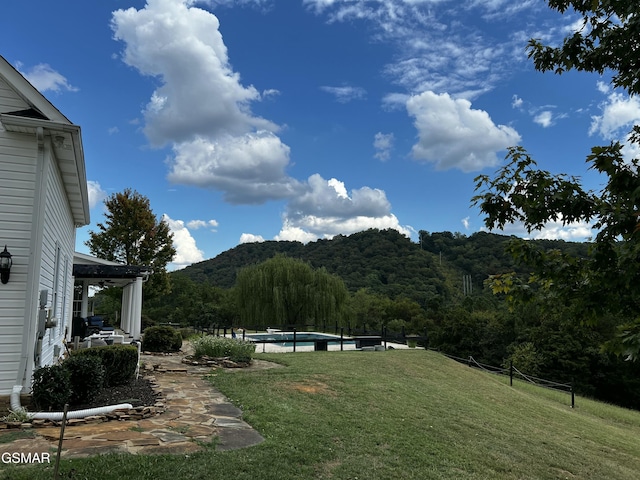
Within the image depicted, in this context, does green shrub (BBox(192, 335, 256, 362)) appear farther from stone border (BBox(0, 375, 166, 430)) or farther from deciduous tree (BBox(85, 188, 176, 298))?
deciduous tree (BBox(85, 188, 176, 298))

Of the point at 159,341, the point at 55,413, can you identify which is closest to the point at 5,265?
the point at 55,413

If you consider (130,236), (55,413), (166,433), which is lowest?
(166,433)

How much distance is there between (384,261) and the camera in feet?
186

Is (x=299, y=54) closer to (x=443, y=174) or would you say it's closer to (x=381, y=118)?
(x=381, y=118)

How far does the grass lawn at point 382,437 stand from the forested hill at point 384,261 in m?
39.5

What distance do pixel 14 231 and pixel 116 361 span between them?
2.83m

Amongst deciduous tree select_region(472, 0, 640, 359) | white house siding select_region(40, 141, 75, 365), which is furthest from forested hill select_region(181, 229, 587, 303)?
deciduous tree select_region(472, 0, 640, 359)

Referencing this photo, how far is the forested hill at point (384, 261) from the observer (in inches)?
2048

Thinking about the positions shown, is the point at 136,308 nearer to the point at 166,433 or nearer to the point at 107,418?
the point at 107,418

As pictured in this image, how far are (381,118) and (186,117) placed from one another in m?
8.96

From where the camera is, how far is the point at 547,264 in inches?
152

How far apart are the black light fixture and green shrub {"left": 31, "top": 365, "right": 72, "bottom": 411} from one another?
1261 mm

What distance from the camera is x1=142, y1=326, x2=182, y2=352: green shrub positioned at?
13734 mm

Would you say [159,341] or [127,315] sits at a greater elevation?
[127,315]
